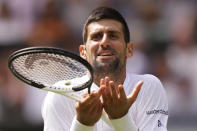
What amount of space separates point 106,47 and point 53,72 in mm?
580

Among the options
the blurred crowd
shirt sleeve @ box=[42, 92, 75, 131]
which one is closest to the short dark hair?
shirt sleeve @ box=[42, 92, 75, 131]

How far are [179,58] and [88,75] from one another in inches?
249

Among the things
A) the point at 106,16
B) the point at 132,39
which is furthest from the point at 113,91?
the point at 132,39

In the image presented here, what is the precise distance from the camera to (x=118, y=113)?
4684 millimetres

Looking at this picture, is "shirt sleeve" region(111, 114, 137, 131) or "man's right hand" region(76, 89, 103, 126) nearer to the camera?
"man's right hand" region(76, 89, 103, 126)

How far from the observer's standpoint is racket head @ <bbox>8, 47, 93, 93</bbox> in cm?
439

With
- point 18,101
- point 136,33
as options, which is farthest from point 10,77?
point 136,33

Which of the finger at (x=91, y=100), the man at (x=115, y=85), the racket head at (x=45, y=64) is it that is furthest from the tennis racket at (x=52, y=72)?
the man at (x=115, y=85)

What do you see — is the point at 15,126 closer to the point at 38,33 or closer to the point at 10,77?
the point at 10,77

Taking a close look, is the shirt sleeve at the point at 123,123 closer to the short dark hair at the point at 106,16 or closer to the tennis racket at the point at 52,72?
the tennis racket at the point at 52,72

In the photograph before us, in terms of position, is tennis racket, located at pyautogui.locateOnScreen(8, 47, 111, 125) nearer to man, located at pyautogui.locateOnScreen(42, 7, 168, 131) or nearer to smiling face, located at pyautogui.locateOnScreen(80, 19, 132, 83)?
man, located at pyautogui.locateOnScreen(42, 7, 168, 131)

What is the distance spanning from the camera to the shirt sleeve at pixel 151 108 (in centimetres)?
533

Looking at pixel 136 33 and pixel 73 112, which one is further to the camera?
pixel 136 33

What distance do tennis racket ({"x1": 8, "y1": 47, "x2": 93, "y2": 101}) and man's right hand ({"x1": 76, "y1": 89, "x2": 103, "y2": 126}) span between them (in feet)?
0.43
